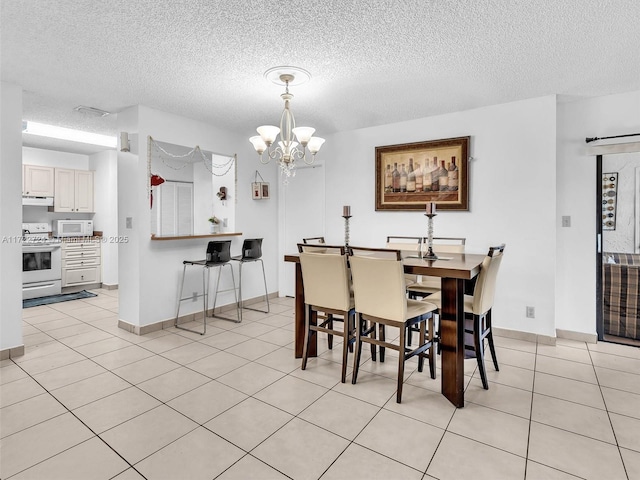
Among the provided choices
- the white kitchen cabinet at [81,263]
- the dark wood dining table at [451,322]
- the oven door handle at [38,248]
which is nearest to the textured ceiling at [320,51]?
the dark wood dining table at [451,322]

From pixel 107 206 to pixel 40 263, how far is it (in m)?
1.33

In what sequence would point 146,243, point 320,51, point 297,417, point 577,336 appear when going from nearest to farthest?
point 297,417
point 320,51
point 577,336
point 146,243

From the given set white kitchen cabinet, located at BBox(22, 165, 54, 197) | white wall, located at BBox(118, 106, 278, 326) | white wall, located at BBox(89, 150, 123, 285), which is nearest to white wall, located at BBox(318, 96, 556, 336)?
white wall, located at BBox(118, 106, 278, 326)

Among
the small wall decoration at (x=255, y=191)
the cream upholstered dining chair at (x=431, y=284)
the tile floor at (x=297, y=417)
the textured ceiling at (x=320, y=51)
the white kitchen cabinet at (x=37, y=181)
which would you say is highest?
the textured ceiling at (x=320, y=51)

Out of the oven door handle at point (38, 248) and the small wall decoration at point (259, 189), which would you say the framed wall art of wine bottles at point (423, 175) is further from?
the oven door handle at point (38, 248)

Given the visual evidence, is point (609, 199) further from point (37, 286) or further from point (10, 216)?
point (37, 286)

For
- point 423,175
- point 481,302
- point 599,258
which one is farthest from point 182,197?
point 599,258

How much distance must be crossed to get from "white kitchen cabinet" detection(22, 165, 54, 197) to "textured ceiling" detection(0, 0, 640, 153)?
2261mm

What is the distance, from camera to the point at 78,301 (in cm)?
530

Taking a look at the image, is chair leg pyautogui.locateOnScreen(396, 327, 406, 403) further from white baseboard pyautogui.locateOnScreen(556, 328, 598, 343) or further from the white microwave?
the white microwave

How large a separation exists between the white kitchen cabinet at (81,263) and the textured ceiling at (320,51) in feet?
9.32

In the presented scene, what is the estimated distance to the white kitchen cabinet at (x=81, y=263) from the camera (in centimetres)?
581

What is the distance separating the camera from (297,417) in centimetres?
216

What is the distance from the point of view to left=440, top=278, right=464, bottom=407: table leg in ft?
7.50
